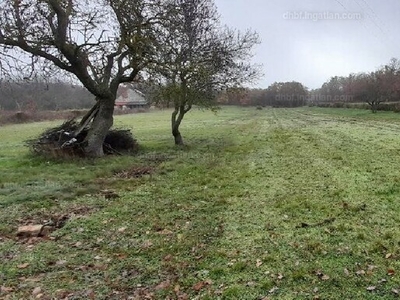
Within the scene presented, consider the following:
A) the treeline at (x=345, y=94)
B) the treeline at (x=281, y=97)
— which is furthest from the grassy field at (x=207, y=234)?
the treeline at (x=281, y=97)

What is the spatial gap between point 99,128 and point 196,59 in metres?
5.74

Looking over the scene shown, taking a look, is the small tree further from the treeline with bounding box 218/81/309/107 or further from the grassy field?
the treeline with bounding box 218/81/309/107

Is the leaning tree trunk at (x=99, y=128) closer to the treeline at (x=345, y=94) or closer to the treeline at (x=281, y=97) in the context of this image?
the treeline at (x=345, y=94)

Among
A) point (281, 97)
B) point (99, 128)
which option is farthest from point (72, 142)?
point (281, 97)

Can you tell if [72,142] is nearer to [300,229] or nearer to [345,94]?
[300,229]

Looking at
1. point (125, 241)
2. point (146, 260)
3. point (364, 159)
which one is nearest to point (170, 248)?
point (146, 260)

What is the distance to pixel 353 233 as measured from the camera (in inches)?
201

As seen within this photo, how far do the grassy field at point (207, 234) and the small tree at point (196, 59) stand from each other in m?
5.51

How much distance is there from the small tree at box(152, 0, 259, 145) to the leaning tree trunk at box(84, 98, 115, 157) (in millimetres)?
2358

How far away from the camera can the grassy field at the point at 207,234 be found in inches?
153

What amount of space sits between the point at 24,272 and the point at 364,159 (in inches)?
414

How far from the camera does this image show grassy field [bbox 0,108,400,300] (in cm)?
389

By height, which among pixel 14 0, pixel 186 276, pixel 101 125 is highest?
pixel 14 0

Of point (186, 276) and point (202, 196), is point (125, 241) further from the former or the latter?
point (202, 196)
